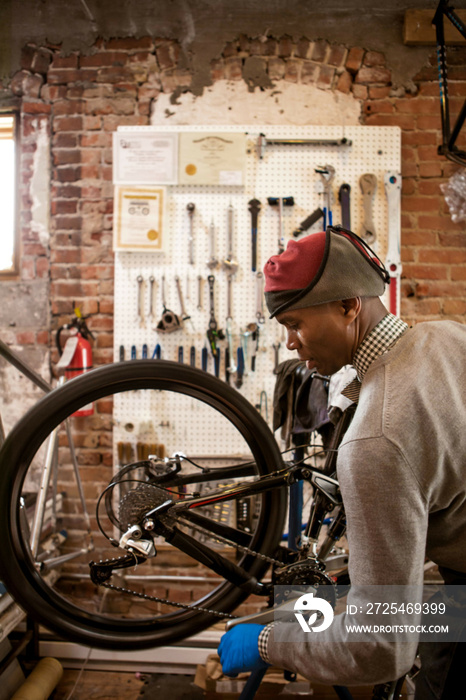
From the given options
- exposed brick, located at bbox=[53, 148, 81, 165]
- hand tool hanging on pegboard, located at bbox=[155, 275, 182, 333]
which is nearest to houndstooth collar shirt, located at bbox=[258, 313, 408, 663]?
hand tool hanging on pegboard, located at bbox=[155, 275, 182, 333]

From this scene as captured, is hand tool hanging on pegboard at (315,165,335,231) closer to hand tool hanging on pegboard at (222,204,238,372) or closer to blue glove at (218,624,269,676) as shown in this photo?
hand tool hanging on pegboard at (222,204,238,372)

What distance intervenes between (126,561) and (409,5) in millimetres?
2585

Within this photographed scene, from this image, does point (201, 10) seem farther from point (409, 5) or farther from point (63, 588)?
point (63, 588)

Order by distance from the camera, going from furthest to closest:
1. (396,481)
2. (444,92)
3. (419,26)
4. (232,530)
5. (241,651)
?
1. (419,26)
2. (444,92)
3. (232,530)
4. (241,651)
5. (396,481)

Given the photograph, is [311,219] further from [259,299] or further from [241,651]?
[241,651]

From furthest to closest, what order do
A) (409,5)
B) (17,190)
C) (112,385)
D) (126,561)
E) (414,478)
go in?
(17,190) < (409,5) < (112,385) < (126,561) < (414,478)

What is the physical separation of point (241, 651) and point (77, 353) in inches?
54.1

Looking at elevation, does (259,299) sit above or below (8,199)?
below

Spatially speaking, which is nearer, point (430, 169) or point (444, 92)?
point (444, 92)

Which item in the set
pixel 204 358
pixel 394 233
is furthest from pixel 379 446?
pixel 394 233

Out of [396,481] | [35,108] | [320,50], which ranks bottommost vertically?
[396,481]

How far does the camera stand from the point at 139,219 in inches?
84.0

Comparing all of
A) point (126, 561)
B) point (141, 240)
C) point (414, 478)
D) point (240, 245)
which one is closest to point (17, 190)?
point (141, 240)

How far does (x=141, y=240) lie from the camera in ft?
7.00
